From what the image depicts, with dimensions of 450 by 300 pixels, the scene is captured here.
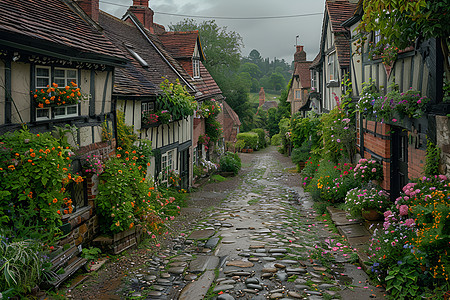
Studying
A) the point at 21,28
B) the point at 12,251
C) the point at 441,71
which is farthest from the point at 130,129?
the point at 441,71

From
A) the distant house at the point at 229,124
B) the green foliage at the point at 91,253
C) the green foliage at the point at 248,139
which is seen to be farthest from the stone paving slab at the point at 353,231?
the green foliage at the point at 248,139

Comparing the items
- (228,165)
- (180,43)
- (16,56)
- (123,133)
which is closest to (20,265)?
(16,56)

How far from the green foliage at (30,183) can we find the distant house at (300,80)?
34454mm

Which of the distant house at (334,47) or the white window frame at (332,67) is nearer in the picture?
the distant house at (334,47)

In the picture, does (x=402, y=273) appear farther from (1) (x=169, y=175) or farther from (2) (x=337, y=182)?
(1) (x=169, y=175)

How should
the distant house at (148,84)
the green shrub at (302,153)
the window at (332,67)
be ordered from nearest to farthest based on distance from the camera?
the distant house at (148,84)
the window at (332,67)
the green shrub at (302,153)

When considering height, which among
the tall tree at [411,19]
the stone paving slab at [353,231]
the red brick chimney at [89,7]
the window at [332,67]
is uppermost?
the red brick chimney at [89,7]

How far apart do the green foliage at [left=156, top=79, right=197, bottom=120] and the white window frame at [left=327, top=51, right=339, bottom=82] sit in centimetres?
643

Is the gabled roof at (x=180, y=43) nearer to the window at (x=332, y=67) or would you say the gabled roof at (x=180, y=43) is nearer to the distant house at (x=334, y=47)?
the distant house at (x=334, y=47)

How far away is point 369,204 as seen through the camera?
31.8ft

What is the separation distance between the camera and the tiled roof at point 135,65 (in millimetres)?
11984

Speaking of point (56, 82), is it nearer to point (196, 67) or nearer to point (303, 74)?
point (196, 67)

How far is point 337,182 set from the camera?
1259cm

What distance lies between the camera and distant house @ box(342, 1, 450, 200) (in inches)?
283
